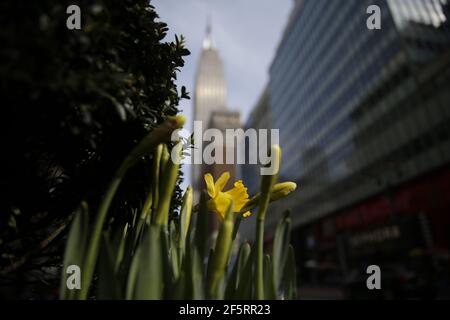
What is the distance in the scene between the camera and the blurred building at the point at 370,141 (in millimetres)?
17922

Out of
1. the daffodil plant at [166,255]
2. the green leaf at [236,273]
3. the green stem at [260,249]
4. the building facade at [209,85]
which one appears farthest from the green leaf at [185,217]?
the building facade at [209,85]

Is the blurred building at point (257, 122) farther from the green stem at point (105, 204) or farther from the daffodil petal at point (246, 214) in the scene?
the green stem at point (105, 204)

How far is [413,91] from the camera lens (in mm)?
19719

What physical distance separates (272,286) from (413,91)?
22272 mm

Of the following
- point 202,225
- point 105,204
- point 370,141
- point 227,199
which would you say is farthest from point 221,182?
point 370,141

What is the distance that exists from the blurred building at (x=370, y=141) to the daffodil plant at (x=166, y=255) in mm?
12865

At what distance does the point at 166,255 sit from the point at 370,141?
25121 millimetres

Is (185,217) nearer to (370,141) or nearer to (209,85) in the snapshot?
(370,141)

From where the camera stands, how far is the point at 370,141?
77.8 feet

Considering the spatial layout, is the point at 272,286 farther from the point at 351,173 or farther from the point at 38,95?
the point at 351,173

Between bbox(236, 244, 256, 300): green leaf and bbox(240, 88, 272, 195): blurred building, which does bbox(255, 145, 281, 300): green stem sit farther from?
bbox(240, 88, 272, 195): blurred building

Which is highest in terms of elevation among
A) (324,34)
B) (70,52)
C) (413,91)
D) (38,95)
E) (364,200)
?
(324,34)

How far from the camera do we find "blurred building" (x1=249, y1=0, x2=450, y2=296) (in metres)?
17.9
